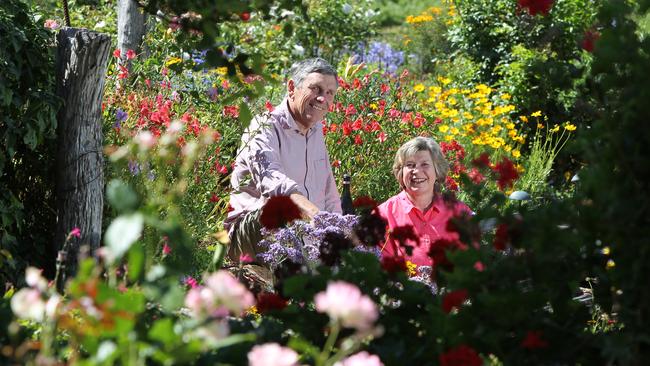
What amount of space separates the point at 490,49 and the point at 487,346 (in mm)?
6029

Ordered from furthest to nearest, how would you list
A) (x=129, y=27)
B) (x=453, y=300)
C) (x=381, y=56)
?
(x=381, y=56) < (x=129, y=27) < (x=453, y=300)

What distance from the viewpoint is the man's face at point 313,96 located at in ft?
14.4

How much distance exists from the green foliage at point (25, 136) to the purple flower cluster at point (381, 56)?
6.27 meters

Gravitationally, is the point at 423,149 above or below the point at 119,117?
below

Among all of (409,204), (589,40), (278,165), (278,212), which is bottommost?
(278,212)

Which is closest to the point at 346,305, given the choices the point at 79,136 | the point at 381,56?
the point at 79,136

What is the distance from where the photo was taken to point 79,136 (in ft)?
12.0

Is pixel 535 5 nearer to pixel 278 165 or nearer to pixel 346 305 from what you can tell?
pixel 346 305

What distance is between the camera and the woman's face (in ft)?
14.1

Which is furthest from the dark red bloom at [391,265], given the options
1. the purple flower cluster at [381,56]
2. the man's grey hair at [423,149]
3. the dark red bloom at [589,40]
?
the purple flower cluster at [381,56]

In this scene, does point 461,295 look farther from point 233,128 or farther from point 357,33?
point 357,33

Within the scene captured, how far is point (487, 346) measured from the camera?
2.09m

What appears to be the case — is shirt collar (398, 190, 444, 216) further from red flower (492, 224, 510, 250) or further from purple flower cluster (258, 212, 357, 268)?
red flower (492, 224, 510, 250)

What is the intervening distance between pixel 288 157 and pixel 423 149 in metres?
0.64
